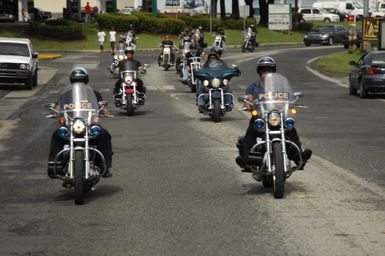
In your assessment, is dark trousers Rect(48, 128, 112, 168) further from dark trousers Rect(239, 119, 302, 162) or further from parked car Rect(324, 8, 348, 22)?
parked car Rect(324, 8, 348, 22)

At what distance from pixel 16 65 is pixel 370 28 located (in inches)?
782

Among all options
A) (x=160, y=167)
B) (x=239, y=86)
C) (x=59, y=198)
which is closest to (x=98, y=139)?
(x=59, y=198)

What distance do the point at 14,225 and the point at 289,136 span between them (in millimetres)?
3479

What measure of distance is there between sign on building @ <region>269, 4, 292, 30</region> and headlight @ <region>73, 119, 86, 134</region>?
77550 mm

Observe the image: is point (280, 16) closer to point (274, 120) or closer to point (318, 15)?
point (318, 15)

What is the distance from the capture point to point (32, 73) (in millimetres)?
37125

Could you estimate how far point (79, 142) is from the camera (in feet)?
38.5

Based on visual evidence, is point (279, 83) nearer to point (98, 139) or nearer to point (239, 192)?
point (239, 192)

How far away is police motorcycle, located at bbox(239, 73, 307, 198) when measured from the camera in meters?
11.7

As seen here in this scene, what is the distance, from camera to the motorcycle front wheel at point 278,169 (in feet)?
38.0

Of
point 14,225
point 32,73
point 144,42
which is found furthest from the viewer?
point 144,42

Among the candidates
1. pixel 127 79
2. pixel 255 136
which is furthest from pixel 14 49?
pixel 255 136

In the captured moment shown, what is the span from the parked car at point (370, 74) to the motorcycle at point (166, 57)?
1714 cm

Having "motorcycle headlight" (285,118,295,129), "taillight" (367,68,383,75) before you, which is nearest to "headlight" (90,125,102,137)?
"motorcycle headlight" (285,118,295,129)
